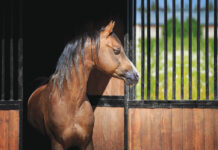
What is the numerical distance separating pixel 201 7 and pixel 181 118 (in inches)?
52.8

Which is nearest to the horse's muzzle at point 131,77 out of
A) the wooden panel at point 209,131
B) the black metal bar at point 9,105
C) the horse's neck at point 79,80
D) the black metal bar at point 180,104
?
the horse's neck at point 79,80

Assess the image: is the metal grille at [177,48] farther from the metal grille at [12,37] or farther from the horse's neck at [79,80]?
the metal grille at [12,37]

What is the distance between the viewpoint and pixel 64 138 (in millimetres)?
2916

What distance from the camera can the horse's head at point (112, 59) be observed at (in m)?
2.98

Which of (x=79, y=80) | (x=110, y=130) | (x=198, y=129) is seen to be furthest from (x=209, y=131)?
(x=79, y=80)

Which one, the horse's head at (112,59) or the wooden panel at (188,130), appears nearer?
the horse's head at (112,59)

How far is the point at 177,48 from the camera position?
3.59m

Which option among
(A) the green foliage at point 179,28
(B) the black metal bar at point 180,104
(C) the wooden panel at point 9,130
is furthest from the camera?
(A) the green foliage at point 179,28

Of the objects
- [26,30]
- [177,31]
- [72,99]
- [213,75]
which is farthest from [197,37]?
[26,30]

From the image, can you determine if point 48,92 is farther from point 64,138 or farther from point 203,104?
point 203,104

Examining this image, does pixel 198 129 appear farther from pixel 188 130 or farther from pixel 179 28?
pixel 179 28

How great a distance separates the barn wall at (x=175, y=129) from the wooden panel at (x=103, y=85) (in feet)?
1.06

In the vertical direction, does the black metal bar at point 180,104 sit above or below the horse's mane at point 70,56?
below

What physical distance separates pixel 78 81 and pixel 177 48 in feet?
4.40
